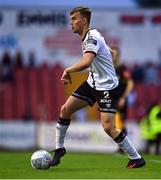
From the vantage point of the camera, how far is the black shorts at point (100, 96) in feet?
35.2

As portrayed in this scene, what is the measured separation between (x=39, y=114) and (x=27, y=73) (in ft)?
5.93

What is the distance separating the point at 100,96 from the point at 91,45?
0.79 meters

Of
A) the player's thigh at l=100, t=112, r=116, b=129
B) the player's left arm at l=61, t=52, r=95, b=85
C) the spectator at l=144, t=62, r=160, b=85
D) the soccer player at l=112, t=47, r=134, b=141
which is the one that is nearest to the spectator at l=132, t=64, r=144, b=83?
the spectator at l=144, t=62, r=160, b=85

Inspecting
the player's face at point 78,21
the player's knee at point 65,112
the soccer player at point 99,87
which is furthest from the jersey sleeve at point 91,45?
the player's knee at point 65,112

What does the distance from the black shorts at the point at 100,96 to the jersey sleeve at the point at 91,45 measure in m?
0.68

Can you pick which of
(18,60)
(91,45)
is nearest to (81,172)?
(91,45)

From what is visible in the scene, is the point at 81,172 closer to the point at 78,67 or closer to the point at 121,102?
the point at 78,67

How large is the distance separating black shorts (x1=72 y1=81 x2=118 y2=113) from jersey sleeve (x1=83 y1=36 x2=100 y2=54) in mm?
677

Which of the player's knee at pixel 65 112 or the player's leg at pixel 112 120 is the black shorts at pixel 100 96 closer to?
the player's leg at pixel 112 120

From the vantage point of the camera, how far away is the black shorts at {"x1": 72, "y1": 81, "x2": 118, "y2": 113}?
1072cm

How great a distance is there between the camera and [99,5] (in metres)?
31.1

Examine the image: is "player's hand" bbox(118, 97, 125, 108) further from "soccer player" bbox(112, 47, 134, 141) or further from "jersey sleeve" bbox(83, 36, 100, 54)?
"jersey sleeve" bbox(83, 36, 100, 54)

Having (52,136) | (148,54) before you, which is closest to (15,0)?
(148,54)

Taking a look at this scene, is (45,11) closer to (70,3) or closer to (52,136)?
(70,3)
